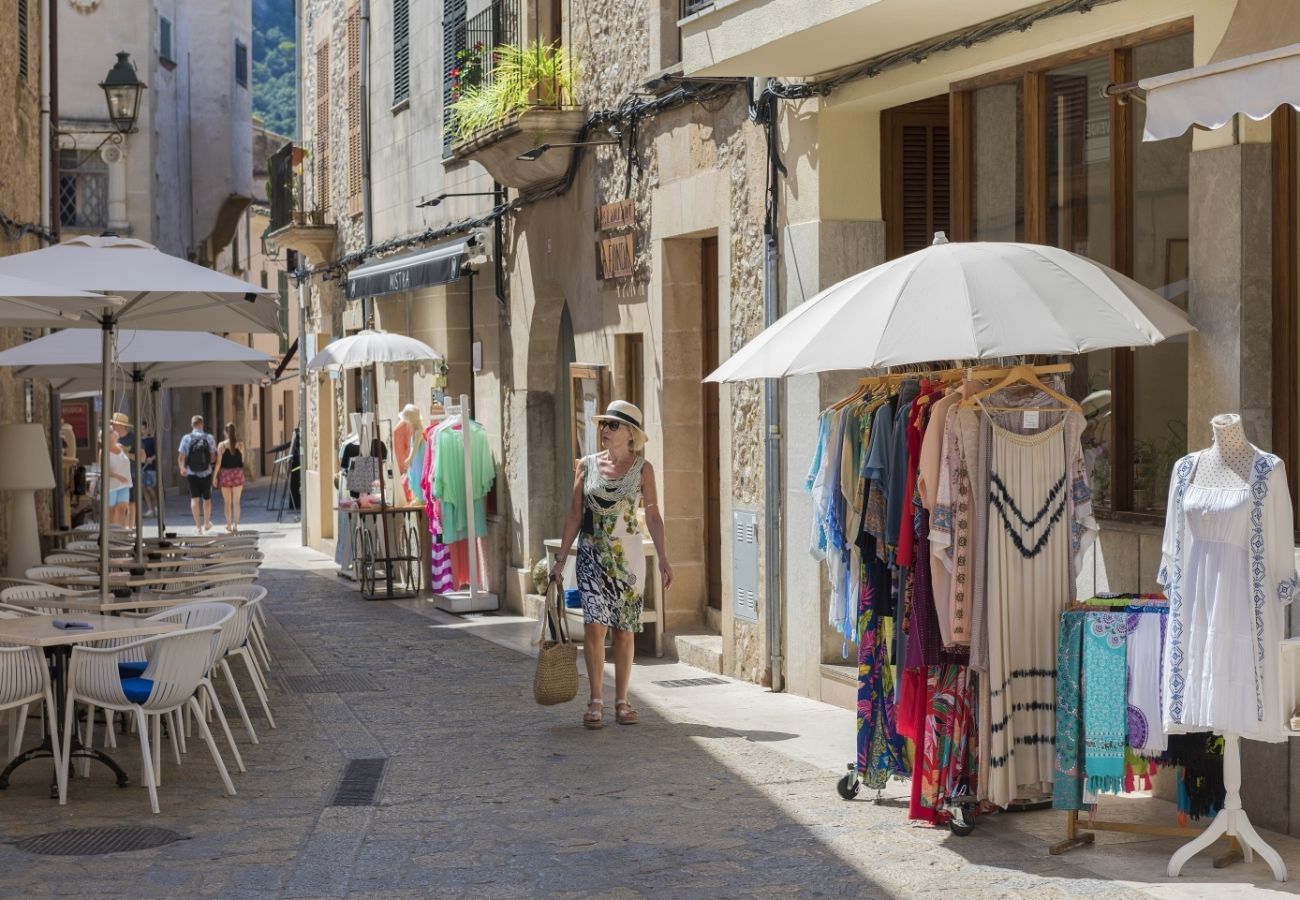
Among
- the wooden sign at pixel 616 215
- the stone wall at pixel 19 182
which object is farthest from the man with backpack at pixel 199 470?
the wooden sign at pixel 616 215

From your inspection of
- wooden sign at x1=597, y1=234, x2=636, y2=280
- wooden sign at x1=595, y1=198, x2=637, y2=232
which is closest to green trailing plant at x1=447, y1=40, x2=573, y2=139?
wooden sign at x1=595, y1=198, x2=637, y2=232

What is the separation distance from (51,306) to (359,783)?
10.8 ft

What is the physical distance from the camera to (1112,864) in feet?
22.4

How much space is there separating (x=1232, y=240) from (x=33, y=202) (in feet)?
43.7

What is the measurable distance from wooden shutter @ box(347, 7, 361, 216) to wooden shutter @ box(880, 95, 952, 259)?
13548mm

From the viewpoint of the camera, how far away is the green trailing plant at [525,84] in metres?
15.1

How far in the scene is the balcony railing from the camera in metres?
16.3

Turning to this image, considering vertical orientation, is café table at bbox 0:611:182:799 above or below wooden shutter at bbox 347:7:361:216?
below

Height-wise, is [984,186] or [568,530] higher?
[984,186]

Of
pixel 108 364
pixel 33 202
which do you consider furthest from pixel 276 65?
pixel 108 364

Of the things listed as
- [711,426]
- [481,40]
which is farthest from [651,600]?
[481,40]

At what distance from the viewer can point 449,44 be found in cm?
1877

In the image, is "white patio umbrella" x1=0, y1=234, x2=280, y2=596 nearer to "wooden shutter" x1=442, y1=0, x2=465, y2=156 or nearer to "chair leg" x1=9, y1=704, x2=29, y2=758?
"chair leg" x1=9, y1=704, x2=29, y2=758

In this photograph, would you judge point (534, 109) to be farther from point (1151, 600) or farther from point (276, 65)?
point (276, 65)
